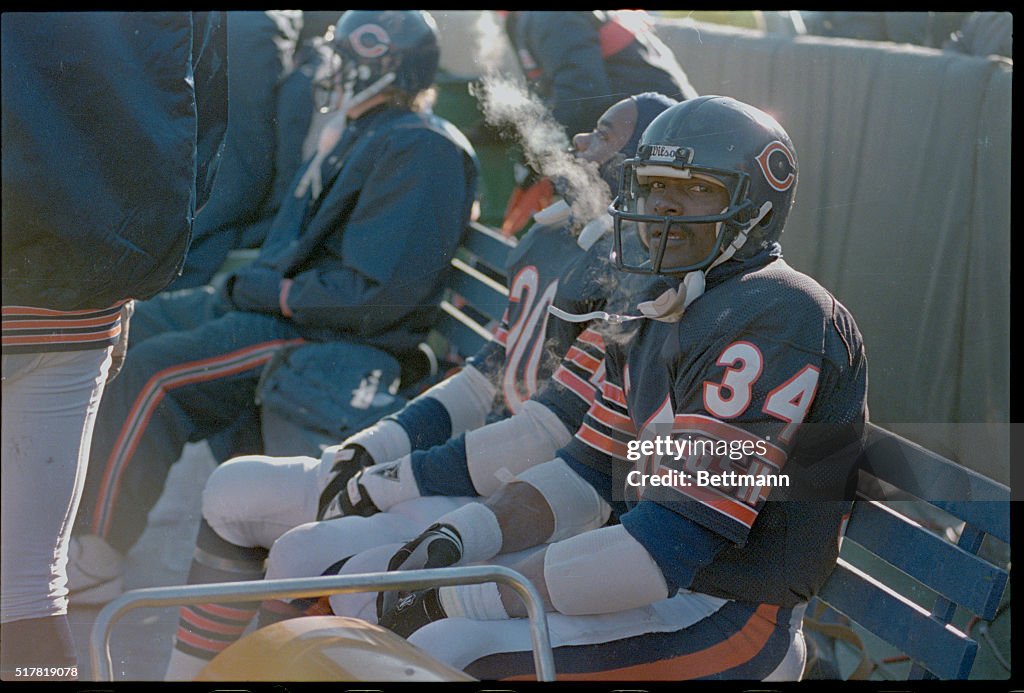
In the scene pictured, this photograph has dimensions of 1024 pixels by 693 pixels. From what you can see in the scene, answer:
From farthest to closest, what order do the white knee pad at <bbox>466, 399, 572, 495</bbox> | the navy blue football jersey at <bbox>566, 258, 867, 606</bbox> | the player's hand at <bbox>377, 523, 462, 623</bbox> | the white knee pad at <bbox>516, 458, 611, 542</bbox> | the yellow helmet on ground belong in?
the white knee pad at <bbox>466, 399, 572, 495</bbox>
the white knee pad at <bbox>516, 458, 611, 542</bbox>
the player's hand at <bbox>377, 523, 462, 623</bbox>
the navy blue football jersey at <bbox>566, 258, 867, 606</bbox>
the yellow helmet on ground

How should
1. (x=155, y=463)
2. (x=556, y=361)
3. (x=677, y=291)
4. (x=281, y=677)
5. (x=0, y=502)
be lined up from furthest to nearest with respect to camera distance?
(x=155, y=463) → (x=556, y=361) → (x=0, y=502) → (x=677, y=291) → (x=281, y=677)

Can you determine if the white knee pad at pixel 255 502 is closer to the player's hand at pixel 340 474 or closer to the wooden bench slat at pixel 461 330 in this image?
the player's hand at pixel 340 474

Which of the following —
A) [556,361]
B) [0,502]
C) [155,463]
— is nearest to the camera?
[0,502]

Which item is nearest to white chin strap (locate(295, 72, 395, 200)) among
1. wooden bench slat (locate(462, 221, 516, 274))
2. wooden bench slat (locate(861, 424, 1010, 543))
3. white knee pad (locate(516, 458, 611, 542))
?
wooden bench slat (locate(462, 221, 516, 274))

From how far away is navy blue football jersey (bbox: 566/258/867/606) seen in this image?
2088mm

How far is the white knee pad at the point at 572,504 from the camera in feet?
8.00

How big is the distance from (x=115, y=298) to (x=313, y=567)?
0.68 meters

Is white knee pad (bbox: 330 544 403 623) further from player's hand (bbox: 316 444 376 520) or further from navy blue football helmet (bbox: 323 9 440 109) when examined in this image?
navy blue football helmet (bbox: 323 9 440 109)

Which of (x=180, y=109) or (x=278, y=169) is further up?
(x=180, y=109)

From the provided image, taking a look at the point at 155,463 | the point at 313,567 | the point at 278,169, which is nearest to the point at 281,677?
the point at 313,567

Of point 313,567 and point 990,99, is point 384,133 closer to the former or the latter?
point 313,567

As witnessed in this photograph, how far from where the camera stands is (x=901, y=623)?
2.22 meters

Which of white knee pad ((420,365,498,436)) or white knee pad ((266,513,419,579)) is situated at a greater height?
white knee pad ((420,365,498,436))

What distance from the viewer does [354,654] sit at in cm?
191
